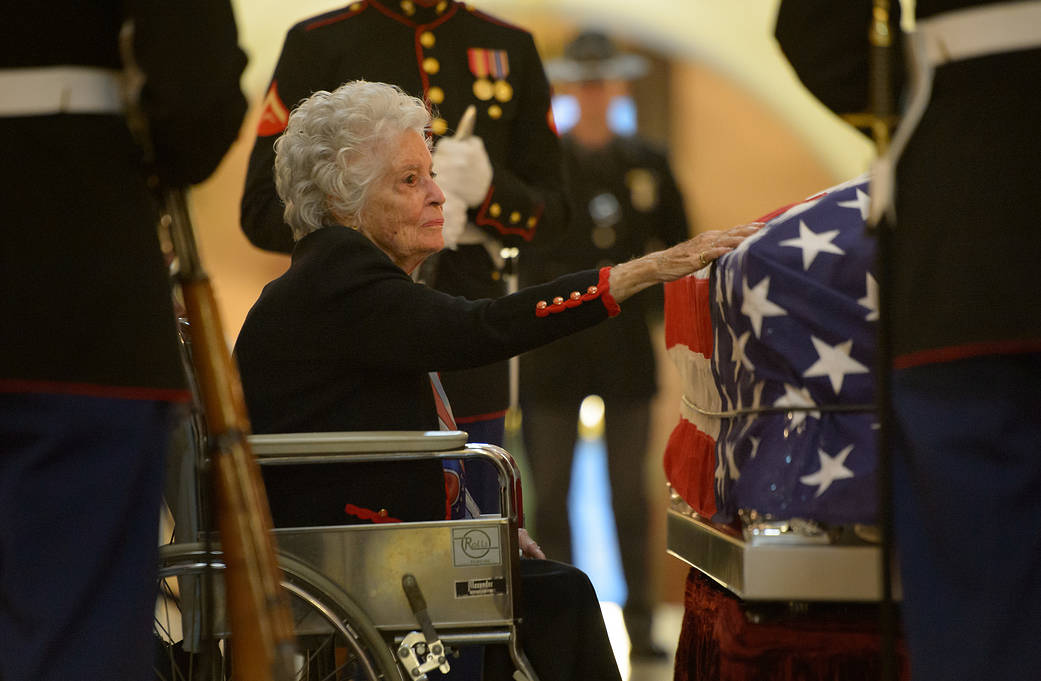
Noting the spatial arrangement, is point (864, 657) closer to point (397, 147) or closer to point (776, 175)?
point (397, 147)

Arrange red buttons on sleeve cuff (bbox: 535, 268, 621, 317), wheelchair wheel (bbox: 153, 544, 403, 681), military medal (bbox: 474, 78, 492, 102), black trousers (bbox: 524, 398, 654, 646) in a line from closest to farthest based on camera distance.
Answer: wheelchair wheel (bbox: 153, 544, 403, 681) → red buttons on sleeve cuff (bbox: 535, 268, 621, 317) → military medal (bbox: 474, 78, 492, 102) → black trousers (bbox: 524, 398, 654, 646)

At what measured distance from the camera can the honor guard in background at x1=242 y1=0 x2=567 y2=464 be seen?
8.55 ft

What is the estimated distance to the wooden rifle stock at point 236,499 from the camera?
1.37 m

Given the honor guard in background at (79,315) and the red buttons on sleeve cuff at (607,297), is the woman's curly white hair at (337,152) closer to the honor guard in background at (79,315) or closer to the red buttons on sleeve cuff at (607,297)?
the red buttons on sleeve cuff at (607,297)

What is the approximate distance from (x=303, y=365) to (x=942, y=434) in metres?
0.99

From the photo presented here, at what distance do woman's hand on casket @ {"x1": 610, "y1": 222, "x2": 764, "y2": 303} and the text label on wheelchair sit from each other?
0.38 m

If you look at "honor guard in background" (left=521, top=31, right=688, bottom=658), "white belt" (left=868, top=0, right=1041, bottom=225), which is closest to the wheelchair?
"white belt" (left=868, top=0, right=1041, bottom=225)

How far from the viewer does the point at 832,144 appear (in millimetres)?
6754

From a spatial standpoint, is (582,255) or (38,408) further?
(582,255)

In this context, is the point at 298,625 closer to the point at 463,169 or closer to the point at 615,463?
the point at 463,169

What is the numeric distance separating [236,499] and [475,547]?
1.87 ft

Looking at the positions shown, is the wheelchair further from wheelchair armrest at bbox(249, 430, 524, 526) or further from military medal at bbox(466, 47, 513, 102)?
military medal at bbox(466, 47, 513, 102)

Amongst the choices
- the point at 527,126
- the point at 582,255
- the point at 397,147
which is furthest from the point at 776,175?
the point at 397,147

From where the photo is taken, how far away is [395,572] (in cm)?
189
